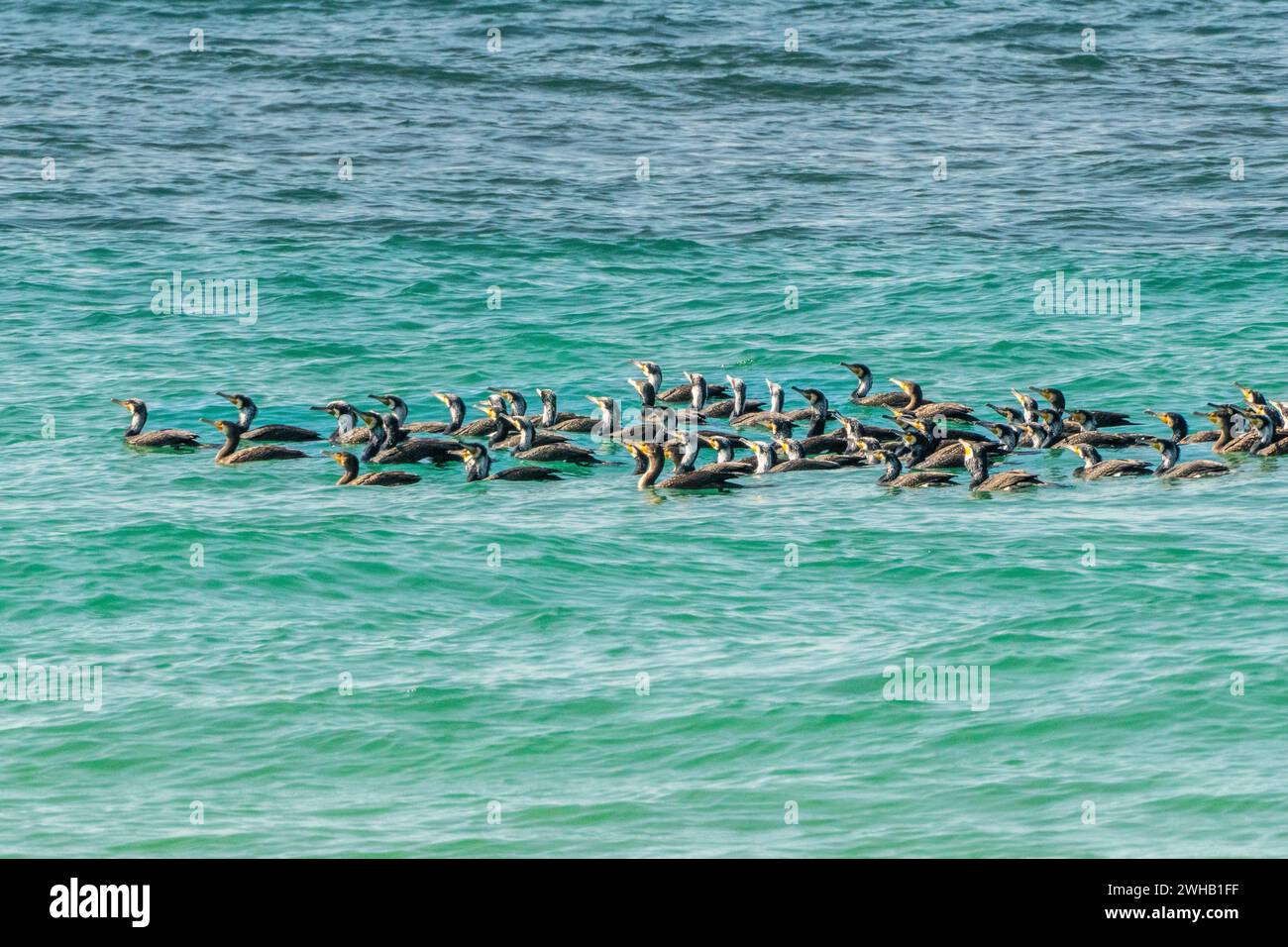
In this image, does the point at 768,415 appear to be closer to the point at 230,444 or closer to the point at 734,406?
the point at 734,406

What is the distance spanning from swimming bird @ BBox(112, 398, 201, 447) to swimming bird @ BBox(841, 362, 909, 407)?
394 inches

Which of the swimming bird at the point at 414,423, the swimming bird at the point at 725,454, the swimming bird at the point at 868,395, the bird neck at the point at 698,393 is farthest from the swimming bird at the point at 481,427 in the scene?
the swimming bird at the point at 868,395

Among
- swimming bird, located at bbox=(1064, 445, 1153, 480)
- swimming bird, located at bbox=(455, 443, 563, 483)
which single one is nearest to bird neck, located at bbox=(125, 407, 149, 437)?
swimming bird, located at bbox=(455, 443, 563, 483)

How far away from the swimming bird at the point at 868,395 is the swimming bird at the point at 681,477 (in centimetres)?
466

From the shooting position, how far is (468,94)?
53.5 metres

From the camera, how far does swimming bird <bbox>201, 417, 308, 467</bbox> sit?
2644cm

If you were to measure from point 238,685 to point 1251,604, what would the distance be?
1046 cm

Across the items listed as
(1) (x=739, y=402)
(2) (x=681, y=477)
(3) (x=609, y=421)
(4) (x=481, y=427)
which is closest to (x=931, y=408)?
(1) (x=739, y=402)

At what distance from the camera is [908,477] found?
2506 cm

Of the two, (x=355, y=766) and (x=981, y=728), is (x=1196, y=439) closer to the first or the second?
(x=981, y=728)

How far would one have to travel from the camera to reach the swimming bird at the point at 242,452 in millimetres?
26438

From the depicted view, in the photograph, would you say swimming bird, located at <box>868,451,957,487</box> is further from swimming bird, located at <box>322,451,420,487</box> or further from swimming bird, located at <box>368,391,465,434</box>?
swimming bird, located at <box>368,391,465,434</box>

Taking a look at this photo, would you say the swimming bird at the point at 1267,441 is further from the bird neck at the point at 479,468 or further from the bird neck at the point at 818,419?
the bird neck at the point at 479,468

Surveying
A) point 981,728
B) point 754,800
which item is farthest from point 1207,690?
point 754,800
